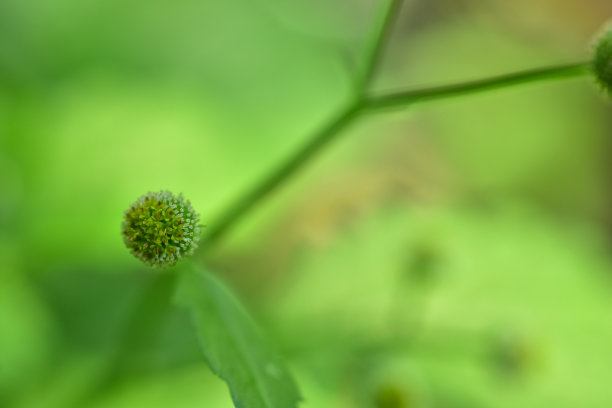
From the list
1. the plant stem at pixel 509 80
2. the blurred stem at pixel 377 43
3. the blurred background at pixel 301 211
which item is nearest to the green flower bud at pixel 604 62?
the plant stem at pixel 509 80

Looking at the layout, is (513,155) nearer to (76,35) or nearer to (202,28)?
(202,28)

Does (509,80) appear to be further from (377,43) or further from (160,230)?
(160,230)

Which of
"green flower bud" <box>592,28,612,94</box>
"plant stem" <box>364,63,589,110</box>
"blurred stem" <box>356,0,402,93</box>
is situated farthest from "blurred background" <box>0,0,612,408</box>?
"green flower bud" <box>592,28,612,94</box>

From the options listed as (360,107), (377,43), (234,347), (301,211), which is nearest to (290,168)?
(360,107)

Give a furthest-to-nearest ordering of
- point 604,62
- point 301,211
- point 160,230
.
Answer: point 301,211 → point 604,62 → point 160,230

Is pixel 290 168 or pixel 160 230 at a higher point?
pixel 290 168

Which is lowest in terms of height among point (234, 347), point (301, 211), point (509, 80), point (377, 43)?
point (234, 347)
